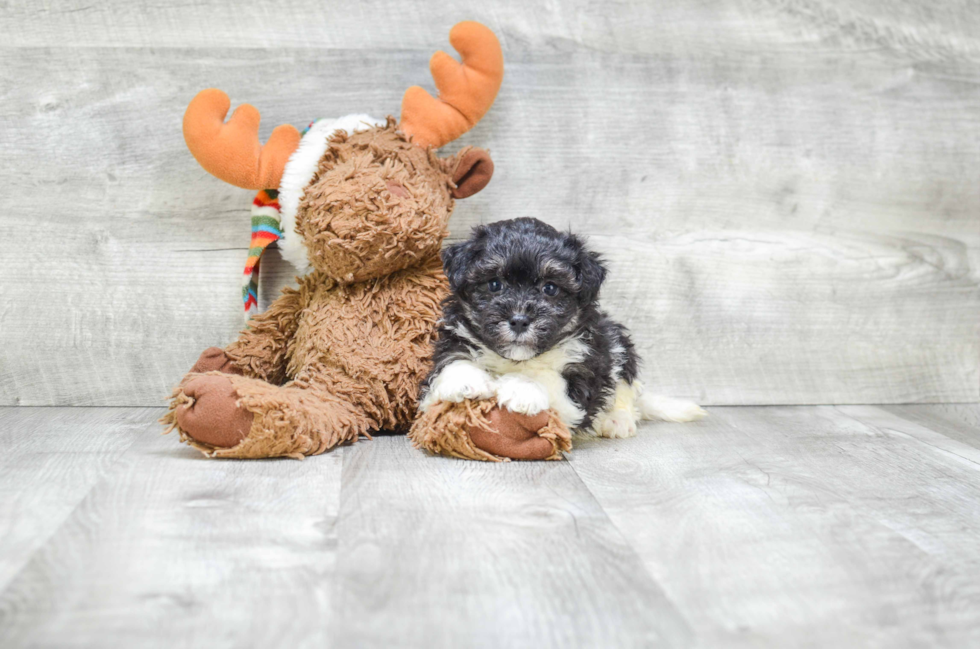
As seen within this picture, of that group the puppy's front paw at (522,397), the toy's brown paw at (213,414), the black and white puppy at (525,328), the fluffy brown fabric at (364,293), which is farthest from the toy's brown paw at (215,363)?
the puppy's front paw at (522,397)

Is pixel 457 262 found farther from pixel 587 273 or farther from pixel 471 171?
pixel 471 171

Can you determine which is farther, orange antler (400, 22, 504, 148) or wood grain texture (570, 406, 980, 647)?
orange antler (400, 22, 504, 148)

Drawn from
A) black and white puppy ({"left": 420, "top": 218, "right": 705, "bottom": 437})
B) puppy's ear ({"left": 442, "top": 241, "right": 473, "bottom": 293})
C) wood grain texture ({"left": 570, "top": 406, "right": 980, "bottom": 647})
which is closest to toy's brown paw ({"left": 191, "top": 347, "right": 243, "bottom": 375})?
black and white puppy ({"left": 420, "top": 218, "right": 705, "bottom": 437})

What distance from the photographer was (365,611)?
1.08m

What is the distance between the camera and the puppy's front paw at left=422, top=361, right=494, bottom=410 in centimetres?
180

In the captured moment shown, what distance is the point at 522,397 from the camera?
1.79 m

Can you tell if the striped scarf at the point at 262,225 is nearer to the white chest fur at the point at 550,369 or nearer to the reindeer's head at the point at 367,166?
the reindeer's head at the point at 367,166

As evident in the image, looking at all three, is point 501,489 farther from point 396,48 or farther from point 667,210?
point 396,48

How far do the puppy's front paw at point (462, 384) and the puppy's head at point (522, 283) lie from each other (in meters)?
0.07

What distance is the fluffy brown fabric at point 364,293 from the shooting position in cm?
197

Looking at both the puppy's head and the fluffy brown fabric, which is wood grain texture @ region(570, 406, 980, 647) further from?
the fluffy brown fabric

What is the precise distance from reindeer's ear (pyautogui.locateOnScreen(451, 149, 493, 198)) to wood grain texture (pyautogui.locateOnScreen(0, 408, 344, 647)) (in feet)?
2.89

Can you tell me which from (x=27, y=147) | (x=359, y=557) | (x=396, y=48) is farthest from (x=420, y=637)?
(x=27, y=147)

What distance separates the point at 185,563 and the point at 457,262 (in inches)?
36.1
